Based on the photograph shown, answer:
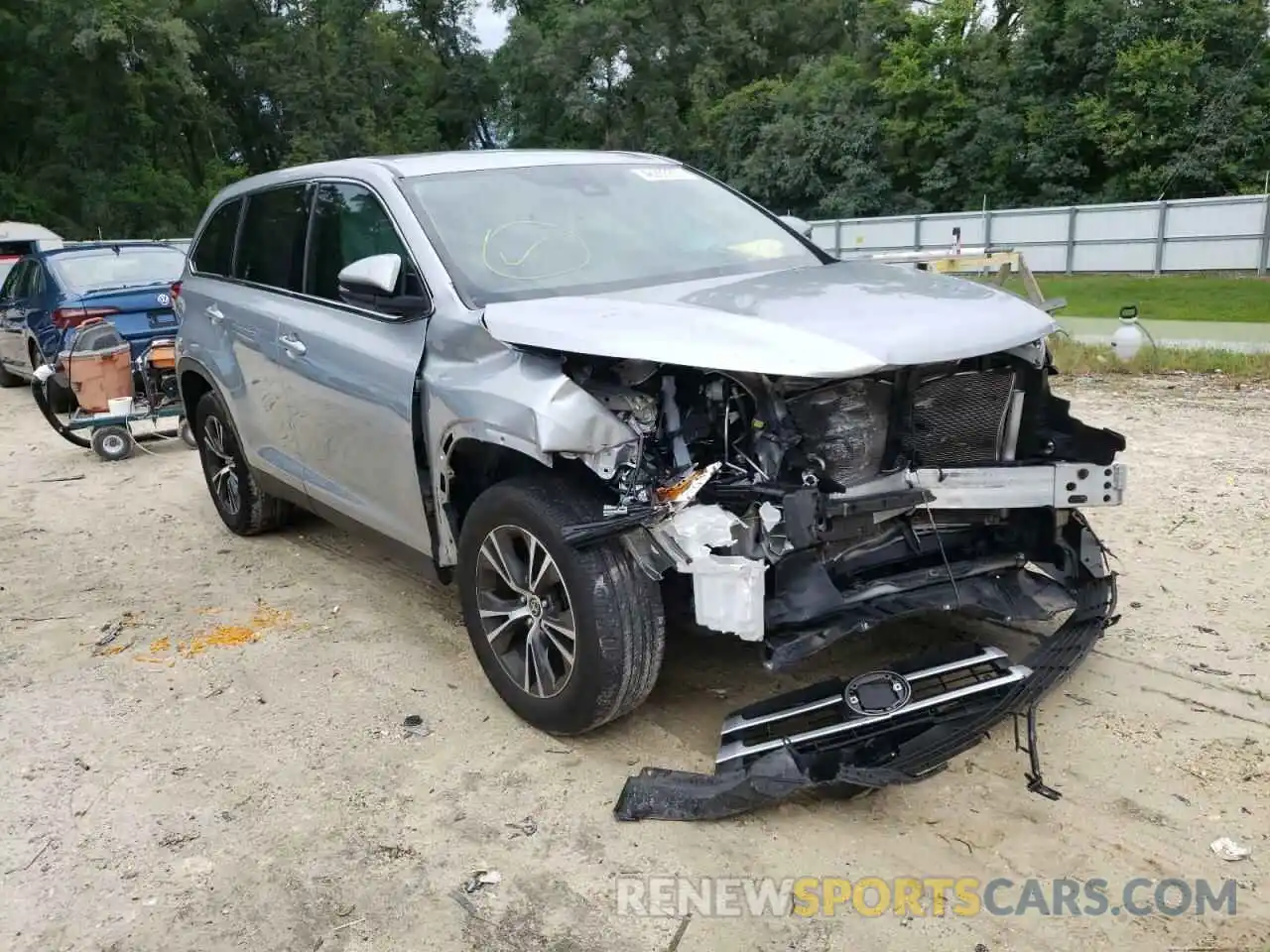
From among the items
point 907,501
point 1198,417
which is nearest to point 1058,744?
point 907,501

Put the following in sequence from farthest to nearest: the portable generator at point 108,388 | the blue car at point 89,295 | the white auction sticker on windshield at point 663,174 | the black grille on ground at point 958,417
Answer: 1. the blue car at point 89,295
2. the portable generator at point 108,388
3. the white auction sticker on windshield at point 663,174
4. the black grille on ground at point 958,417

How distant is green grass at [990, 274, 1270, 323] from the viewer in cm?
1728

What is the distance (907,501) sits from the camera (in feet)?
10.7

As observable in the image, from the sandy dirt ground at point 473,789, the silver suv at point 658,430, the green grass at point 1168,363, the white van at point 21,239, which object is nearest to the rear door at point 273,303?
the silver suv at point 658,430

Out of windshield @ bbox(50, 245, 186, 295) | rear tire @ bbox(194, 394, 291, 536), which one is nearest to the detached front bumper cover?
rear tire @ bbox(194, 394, 291, 536)

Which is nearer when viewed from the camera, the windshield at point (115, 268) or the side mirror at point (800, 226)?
the side mirror at point (800, 226)

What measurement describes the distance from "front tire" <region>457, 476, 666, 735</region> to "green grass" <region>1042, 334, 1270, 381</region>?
752cm

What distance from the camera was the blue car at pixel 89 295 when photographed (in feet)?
33.1

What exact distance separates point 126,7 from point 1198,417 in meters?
41.4

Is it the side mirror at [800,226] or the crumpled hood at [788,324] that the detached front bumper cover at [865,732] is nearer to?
the crumpled hood at [788,324]

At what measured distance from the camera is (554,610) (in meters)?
3.48

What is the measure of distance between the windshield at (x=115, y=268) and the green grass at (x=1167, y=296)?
38.7 feet

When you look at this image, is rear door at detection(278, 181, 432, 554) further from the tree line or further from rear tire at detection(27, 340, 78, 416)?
the tree line

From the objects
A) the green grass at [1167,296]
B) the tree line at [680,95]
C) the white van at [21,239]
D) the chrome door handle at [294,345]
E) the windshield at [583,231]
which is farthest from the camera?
the tree line at [680,95]
